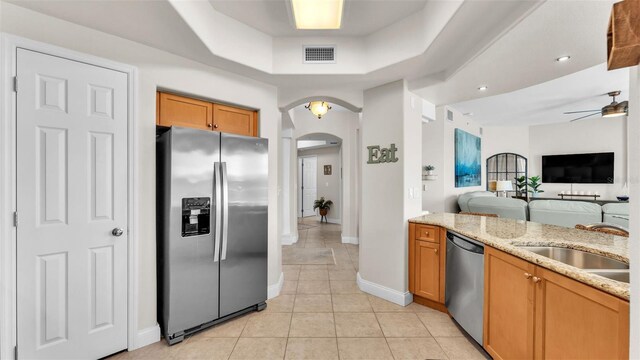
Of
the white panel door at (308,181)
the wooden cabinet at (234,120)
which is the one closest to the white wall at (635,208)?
the wooden cabinet at (234,120)

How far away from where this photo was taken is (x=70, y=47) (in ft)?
5.94

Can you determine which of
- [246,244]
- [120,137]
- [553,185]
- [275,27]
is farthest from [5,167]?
[553,185]

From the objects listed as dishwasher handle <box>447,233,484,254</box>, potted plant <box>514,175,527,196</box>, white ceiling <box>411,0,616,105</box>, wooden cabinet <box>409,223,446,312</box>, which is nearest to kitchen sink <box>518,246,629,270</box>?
dishwasher handle <box>447,233,484,254</box>

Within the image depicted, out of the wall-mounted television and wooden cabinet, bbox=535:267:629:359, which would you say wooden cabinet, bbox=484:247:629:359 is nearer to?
wooden cabinet, bbox=535:267:629:359

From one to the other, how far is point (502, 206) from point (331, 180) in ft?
15.8

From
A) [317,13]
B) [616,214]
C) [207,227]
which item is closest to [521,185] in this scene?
[616,214]

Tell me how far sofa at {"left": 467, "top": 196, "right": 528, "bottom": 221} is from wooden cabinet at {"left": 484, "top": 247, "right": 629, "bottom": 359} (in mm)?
3015

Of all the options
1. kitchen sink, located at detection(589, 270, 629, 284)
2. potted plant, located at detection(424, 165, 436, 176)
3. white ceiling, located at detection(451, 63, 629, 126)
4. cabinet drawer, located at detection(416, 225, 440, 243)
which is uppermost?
white ceiling, located at detection(451, 63, 629, 126)

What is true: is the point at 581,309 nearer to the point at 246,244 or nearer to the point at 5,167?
the point at 246,244

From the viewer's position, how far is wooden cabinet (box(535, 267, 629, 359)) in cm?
108

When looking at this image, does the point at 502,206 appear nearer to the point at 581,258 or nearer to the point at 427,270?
the point at 427,270

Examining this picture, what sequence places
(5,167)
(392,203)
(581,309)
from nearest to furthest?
1. (581,309)
2. (5,167)
3. (392,203)

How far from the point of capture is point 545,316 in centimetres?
142

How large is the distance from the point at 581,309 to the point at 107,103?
3229 millimetres
